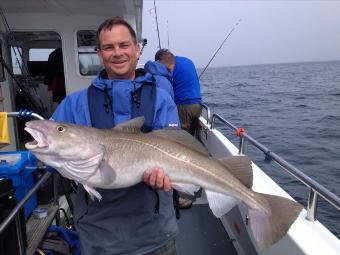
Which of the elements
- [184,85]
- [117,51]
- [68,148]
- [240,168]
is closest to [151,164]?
[68,148]

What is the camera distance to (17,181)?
3.53 meters

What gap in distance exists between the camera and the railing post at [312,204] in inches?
108

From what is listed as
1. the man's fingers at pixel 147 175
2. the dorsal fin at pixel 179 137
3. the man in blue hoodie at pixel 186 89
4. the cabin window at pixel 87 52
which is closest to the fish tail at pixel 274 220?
the dorsal fin at pixel 179 137

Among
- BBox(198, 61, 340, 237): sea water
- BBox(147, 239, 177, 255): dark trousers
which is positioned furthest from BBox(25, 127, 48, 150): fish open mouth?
BBox(198, 61, 340, 237): sea water

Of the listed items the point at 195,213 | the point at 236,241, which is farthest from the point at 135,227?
the point at 195,213

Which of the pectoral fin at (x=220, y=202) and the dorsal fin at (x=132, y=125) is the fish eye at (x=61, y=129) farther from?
the pectoral fin at (x=220, y=202)

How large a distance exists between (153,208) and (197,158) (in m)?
0.44

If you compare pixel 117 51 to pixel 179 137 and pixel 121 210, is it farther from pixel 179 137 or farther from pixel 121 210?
pixel 121 210

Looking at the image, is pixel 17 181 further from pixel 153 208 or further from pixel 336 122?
pixel 336 122

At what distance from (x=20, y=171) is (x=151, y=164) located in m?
1.81

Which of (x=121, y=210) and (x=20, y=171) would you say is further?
(x=20, y=171)

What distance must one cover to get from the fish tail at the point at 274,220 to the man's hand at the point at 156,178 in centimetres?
66

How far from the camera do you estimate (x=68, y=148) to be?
86.0 inches

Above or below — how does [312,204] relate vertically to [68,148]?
below
